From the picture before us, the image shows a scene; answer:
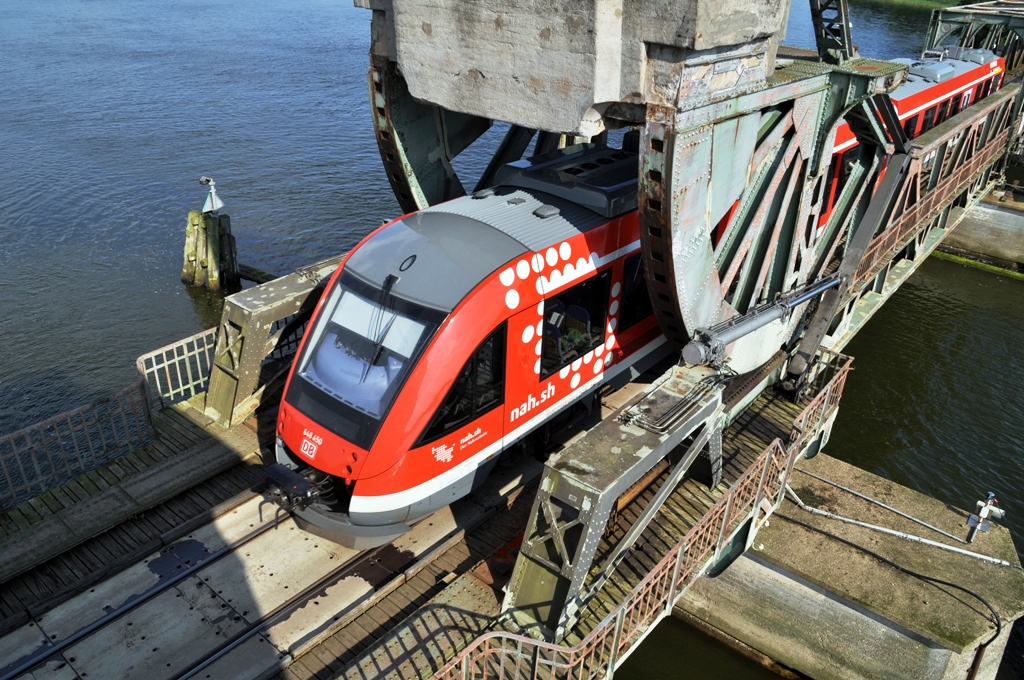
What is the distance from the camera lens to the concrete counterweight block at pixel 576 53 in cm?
744

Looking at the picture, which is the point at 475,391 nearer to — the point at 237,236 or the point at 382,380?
the point at 382,380

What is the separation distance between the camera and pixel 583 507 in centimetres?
702

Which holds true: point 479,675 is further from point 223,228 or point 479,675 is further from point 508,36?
point 223,228

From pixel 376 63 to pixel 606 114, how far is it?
370 cm

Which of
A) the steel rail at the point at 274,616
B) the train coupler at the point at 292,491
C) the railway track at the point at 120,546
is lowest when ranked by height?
the steel rail at the point at 274,616

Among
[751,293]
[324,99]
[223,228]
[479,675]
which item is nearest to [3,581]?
[479,675]

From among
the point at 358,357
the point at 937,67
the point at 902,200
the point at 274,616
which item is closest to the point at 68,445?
the point at 274,616

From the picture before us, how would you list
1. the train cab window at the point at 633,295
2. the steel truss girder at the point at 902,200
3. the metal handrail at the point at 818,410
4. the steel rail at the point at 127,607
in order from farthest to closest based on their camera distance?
the steel truss girder at the point at 902,200 < the train cab window at the point at 633,295 < the metal handrail at the point at 818,410 < the steel rail at the point at 127,607

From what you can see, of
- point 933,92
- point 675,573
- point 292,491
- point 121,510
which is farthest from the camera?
point 933,92

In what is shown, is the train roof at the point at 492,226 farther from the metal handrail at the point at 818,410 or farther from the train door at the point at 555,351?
the metal handrail at the point at 818,410

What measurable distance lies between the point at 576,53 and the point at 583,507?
4320 mm

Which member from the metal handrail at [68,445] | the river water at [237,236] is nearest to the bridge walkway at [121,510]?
the metal handrail at [68,445]

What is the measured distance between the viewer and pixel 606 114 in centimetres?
831

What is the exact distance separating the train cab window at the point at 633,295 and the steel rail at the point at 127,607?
512 cm
